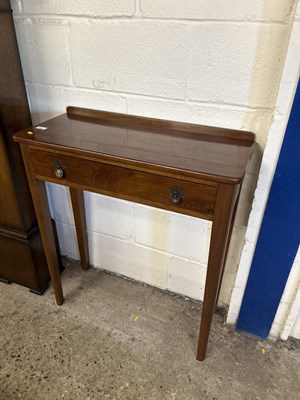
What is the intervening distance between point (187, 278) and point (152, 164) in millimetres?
733

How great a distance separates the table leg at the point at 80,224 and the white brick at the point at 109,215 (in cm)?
3

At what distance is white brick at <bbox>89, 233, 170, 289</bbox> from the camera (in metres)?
1.38

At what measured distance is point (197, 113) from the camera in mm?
1012

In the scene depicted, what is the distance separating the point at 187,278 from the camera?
4.46 feet

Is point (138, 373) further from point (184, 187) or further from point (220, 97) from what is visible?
point (220, 97)

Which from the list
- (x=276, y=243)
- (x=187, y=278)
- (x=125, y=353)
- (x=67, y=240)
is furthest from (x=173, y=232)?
(x=67, y=240)

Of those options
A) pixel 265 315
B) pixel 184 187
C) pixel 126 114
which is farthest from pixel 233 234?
pixel 126 114

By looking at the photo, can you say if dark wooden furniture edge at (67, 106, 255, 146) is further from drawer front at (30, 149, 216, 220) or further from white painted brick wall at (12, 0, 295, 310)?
drawer front at (30, 149, 216, 220)

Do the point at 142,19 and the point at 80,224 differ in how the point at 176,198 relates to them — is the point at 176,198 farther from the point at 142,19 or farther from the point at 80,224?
the point at 80,224

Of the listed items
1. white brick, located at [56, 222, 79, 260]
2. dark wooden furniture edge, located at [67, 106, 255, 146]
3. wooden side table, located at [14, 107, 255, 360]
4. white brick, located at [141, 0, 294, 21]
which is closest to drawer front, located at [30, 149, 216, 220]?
wooden side table, located at [14, 107, 255, 360]

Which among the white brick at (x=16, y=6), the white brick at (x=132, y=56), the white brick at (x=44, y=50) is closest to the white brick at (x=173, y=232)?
the white brick at (x=132, y=56)

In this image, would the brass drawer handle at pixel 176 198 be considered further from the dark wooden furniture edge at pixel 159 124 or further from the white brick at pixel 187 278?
the white brick at pixel 187 278

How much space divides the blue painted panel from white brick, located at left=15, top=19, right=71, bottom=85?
81 centimetres

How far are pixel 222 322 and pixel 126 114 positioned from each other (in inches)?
37.6
